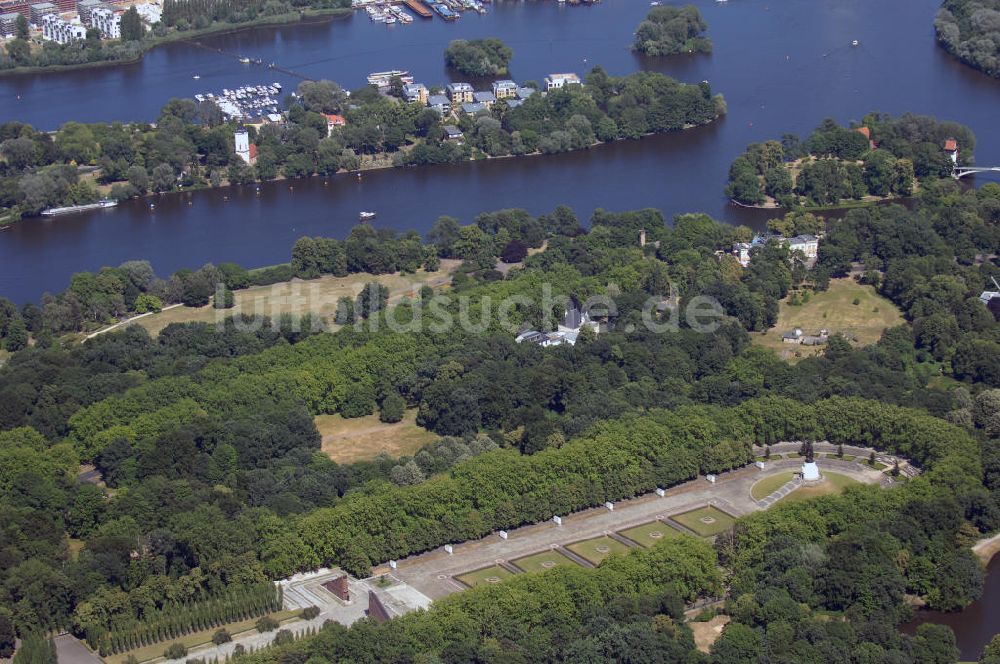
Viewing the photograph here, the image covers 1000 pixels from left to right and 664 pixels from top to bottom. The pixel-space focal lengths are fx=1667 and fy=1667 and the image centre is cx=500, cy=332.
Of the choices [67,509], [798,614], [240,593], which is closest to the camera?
[798,614]

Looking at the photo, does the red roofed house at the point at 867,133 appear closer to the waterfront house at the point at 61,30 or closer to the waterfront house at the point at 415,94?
the waterfront house at the point at 415,94

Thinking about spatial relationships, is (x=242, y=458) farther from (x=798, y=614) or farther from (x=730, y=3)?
(x=730, y=3)

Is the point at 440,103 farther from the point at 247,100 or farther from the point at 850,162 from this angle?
the point at 850,162

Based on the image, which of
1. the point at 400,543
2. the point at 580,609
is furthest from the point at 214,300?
the point at 580,609

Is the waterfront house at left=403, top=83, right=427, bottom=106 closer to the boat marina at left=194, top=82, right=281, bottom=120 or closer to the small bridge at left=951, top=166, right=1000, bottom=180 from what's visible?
the boat marina at left=194, top=82, right=281, bottom=120

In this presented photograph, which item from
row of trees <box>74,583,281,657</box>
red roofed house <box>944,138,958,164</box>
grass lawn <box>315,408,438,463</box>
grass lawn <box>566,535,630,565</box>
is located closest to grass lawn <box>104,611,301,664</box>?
row of trees <box>74,583,281,657</box>

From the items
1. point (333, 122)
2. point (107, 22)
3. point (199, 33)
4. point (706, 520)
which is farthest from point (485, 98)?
point (706, 520)

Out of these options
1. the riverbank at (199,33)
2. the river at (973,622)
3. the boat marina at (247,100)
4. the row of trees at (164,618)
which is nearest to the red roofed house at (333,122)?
the boat marina at (247,100)
